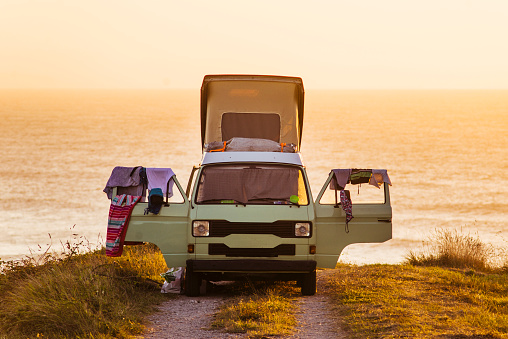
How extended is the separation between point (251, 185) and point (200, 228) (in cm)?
121

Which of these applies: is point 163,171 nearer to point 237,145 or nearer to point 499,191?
point 237,145

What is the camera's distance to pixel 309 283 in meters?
12.4

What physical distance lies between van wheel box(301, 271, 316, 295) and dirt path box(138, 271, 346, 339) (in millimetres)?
115

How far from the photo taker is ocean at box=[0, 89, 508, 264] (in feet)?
164

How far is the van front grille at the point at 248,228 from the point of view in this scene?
11.8 m

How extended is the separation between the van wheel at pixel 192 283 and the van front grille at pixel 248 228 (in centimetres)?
84

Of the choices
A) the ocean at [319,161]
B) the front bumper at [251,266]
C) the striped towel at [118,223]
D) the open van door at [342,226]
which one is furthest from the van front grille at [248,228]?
the ocean at [319,161]

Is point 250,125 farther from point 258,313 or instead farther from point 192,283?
point 258,313

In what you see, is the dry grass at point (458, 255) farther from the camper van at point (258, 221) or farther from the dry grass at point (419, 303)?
the camper van at point (258, 221)

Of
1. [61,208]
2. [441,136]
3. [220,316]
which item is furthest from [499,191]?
[220,316]

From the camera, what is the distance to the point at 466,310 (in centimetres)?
1091

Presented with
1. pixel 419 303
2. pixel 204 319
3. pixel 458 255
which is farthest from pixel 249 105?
pixel 204 319

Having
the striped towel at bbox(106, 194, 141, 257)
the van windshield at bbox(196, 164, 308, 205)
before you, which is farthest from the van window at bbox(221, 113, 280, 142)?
the striped towel at bbox(106, 194, 141, 257)

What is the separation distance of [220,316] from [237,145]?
432cm
